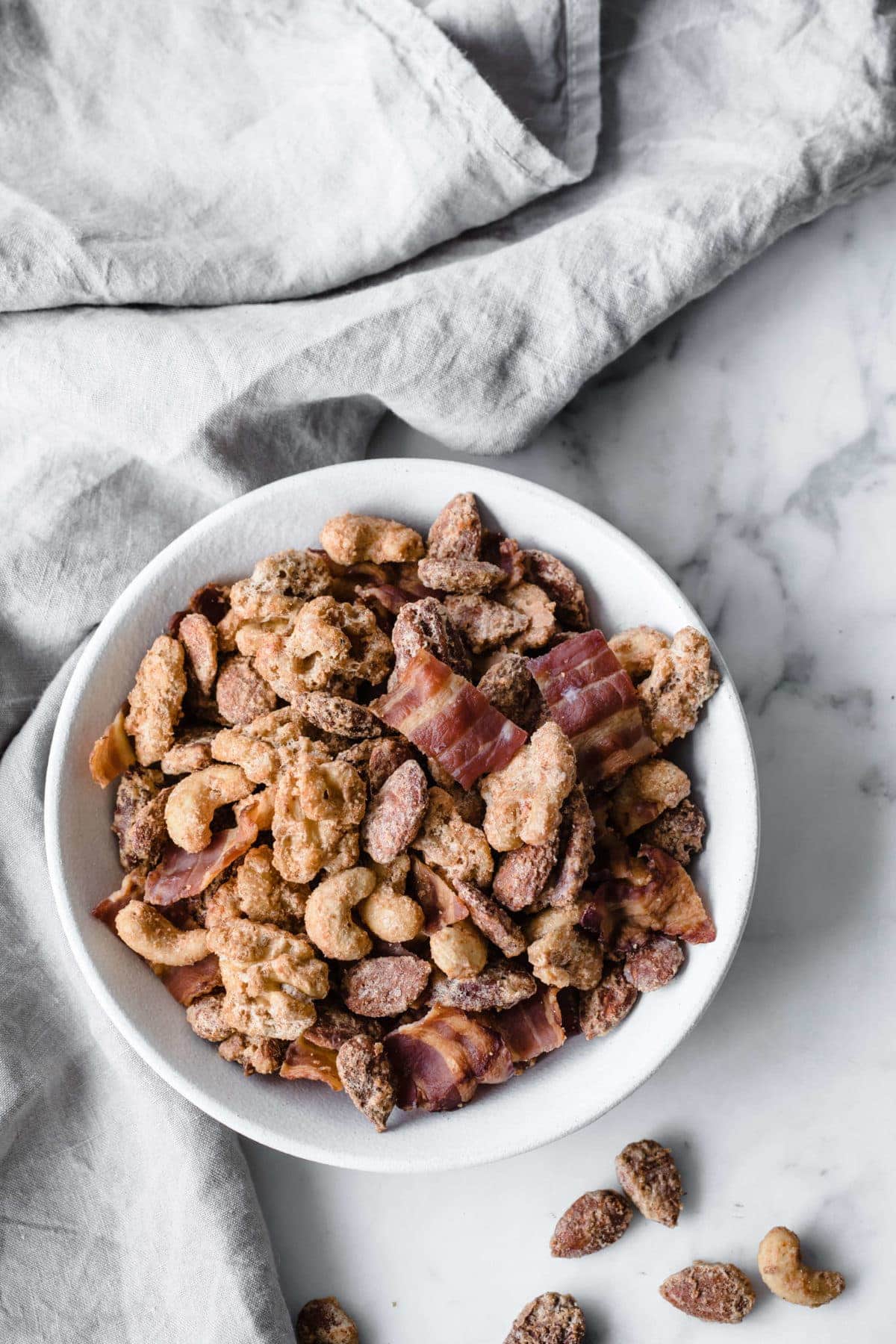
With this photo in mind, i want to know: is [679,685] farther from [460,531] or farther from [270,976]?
[270,976]

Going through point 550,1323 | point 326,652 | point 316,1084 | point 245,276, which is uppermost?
point 245,276

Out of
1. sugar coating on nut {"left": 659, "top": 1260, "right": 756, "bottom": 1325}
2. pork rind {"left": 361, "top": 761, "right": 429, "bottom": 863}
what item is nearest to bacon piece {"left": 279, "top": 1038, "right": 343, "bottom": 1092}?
pork rind {"left": 361, "top": 761, "right": 429, "bottom": 863}

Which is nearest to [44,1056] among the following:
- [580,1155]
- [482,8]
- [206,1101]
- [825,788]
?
[206,1101]

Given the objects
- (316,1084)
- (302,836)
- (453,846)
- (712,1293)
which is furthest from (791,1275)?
(302,836)

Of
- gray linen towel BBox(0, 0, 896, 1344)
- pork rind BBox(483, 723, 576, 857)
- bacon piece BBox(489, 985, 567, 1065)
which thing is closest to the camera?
pork rind BBox(483, 723, 576, 857)

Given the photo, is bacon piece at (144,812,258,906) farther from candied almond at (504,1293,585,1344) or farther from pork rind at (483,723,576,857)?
candied almond at (504,1293,585,1344)

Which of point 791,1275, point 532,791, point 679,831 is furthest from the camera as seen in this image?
point 791,1275

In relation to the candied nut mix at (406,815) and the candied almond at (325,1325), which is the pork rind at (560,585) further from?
the candied almond at (325,1325)
